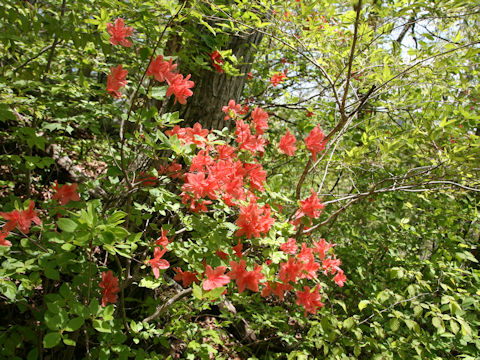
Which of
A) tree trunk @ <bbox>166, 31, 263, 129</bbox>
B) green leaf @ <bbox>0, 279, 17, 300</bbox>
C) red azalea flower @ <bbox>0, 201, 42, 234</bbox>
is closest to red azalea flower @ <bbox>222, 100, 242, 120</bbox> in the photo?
tree trunk @ <bbox>166, 31, 263, 129</bbox>

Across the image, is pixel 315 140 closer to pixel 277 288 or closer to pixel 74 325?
pixel 277 288

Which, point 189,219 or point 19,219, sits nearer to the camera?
point 19,219

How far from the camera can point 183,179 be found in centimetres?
138

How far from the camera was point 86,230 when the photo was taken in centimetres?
89

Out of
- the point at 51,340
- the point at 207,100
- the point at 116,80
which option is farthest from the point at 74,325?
the point at 207,100

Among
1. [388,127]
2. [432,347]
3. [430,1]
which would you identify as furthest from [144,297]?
[388,127]

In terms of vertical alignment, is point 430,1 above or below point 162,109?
above

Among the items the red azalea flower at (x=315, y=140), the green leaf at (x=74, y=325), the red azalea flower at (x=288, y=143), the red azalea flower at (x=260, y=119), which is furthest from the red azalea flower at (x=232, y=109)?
the green leaf at (x=74, y=325)

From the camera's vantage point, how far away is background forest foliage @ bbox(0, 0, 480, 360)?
1200 millimetres

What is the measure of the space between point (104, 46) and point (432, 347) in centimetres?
247

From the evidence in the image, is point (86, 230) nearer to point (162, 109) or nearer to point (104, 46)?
point (104, 46)

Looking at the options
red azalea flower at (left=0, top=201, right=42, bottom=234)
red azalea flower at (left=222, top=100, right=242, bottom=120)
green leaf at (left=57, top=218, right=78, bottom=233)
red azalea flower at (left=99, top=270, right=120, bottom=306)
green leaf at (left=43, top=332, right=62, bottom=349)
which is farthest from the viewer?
red azalea flower at (left=222, top=100, right=242, bottom=120)

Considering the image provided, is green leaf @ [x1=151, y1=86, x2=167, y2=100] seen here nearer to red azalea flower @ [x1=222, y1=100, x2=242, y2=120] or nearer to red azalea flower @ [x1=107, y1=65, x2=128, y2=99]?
red azalea flower @ [x1=107, y1=65, x2=128, y2=99]

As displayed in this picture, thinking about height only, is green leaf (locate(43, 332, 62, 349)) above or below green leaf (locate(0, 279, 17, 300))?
above
